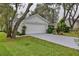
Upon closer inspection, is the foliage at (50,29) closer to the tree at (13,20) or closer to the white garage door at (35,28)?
the white garage door at (35,28)

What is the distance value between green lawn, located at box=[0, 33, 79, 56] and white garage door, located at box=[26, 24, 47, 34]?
8cm

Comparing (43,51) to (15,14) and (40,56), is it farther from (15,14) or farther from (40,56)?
(15,14)

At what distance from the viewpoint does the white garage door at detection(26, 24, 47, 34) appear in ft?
9.27

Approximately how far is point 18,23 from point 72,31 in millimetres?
617

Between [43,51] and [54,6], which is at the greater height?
[54,6]

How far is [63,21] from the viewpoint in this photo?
282cm

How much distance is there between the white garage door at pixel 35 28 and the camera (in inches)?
111

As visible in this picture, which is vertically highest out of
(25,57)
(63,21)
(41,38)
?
(63,21)

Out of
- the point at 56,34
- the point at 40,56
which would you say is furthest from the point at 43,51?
the point at 56,34

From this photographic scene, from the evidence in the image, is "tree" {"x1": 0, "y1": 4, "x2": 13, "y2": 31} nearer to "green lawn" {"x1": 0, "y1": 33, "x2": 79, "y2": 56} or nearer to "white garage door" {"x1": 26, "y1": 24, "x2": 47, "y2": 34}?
"green lawn" {"x1": 0, "y1": 33, "x2": 79, "y2": 56}

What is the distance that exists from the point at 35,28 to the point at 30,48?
0.77 ft

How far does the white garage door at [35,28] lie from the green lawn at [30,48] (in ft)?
0.25

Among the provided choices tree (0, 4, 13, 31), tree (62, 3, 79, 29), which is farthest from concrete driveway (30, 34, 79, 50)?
tree (0, 4, 13, 31)

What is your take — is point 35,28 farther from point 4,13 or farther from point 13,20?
point 4,13
